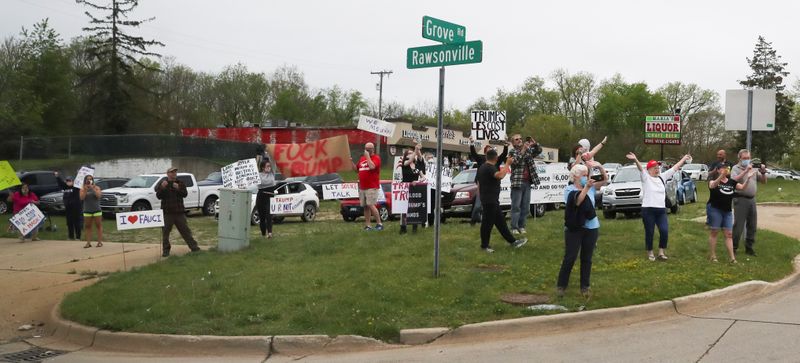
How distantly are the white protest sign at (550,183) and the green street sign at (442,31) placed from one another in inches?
352

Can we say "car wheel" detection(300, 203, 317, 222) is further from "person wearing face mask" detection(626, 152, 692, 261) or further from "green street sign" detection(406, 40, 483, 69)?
"green street sign" detection(406, 40, 483, 69)

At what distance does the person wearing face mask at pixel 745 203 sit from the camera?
38.3 ft

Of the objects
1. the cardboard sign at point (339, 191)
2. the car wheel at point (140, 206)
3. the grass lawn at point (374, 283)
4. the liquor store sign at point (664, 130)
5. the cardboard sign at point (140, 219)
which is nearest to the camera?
the grass lawn at point (374, 283)

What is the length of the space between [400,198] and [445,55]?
16.6ft

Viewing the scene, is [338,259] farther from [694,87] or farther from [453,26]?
[694,87]

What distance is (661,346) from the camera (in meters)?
6.88

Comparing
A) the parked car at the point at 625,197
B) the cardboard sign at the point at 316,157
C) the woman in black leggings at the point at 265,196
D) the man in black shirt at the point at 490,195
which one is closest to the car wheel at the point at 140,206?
the cardboard sign at the point at 316,157

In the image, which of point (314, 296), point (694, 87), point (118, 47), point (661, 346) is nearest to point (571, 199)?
point (661, 346)

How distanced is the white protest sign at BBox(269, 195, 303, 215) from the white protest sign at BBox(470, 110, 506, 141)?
6.11 m

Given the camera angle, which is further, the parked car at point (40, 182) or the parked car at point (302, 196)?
the parked car at point (40, 182)

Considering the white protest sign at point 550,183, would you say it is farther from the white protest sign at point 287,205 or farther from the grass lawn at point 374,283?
the white protest sign at point 287,205

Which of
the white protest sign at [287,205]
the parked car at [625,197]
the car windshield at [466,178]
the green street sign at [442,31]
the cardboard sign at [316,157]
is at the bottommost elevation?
the white protest sign at [287,205]

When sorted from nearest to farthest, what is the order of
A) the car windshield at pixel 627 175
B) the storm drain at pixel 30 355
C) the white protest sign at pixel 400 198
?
the storm drain at pixel 30 355, the white protest sign at pixel 400 198, the car windshield at pixel 627 175

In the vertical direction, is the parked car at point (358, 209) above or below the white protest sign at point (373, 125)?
→ below
